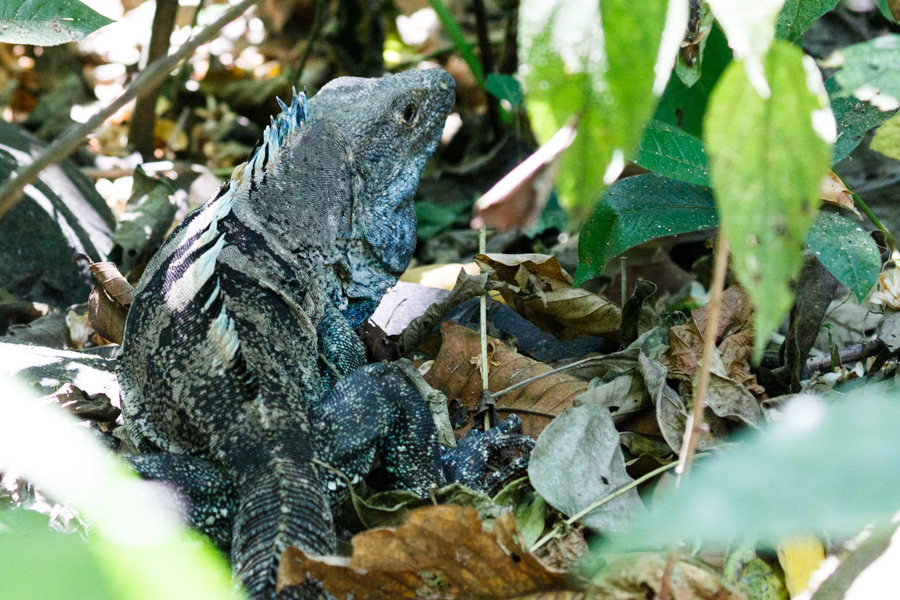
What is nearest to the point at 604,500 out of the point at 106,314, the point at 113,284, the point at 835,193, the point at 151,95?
the point at 835,193

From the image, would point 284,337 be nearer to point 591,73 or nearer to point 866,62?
point 591,73

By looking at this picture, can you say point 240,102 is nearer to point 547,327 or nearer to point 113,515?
point 547,327

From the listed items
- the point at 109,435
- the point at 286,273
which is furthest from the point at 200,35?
the point at 109,435

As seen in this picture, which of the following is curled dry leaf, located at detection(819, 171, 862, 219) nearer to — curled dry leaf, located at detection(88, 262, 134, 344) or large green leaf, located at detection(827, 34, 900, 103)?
large green leaf, located at detection(827, 34, 900, 103)

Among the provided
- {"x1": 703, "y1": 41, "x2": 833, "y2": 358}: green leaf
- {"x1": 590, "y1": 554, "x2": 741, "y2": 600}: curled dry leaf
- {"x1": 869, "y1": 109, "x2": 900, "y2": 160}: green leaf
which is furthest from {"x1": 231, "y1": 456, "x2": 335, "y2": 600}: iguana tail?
{"x1": 869, "y1": 109, "x2": 900, "y2": 160}: green leaf

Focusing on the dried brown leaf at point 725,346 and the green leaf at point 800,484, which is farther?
the dried brown leaf at point 725,346

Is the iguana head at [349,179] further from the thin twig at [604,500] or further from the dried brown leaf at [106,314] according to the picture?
the thin twig at [604,500]

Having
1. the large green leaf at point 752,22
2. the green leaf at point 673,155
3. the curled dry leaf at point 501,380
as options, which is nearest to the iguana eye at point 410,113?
the curled dry leaf at point 501,380

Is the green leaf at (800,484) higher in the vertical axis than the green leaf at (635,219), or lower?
higher
